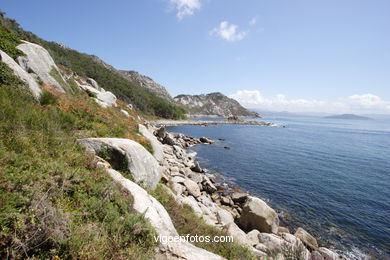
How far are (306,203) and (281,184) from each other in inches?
156

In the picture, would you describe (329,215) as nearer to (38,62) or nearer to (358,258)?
(358,258)

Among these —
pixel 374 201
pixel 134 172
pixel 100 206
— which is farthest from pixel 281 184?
pixel 100 206

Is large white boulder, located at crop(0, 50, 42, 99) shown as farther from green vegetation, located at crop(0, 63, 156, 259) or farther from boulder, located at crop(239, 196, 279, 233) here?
boulder, located at crop(239, 196, 279, 233)

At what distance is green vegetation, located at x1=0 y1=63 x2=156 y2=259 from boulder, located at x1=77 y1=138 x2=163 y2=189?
2.23 ft

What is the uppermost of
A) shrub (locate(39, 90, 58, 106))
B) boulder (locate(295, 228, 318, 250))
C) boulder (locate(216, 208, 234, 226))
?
shrub (locate(39, 90, 58, 106))

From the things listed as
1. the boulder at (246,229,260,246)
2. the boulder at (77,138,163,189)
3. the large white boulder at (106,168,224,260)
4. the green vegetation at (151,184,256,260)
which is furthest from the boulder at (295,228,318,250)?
the boulder at (77,138,163,189)

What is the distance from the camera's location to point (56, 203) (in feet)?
13.4

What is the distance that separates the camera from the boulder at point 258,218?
12135mm

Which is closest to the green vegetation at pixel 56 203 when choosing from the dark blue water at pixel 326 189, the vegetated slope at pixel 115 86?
the dark blue water at pixel 326 189

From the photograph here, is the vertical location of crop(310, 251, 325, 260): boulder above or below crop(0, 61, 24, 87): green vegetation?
below

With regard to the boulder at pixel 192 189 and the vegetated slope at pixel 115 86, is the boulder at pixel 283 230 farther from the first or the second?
the vegetated slope at pixel 115 86

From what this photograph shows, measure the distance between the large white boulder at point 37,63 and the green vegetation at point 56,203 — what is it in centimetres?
793

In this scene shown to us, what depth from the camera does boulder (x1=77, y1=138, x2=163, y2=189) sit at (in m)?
7.44

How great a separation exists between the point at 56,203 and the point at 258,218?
1227cm
